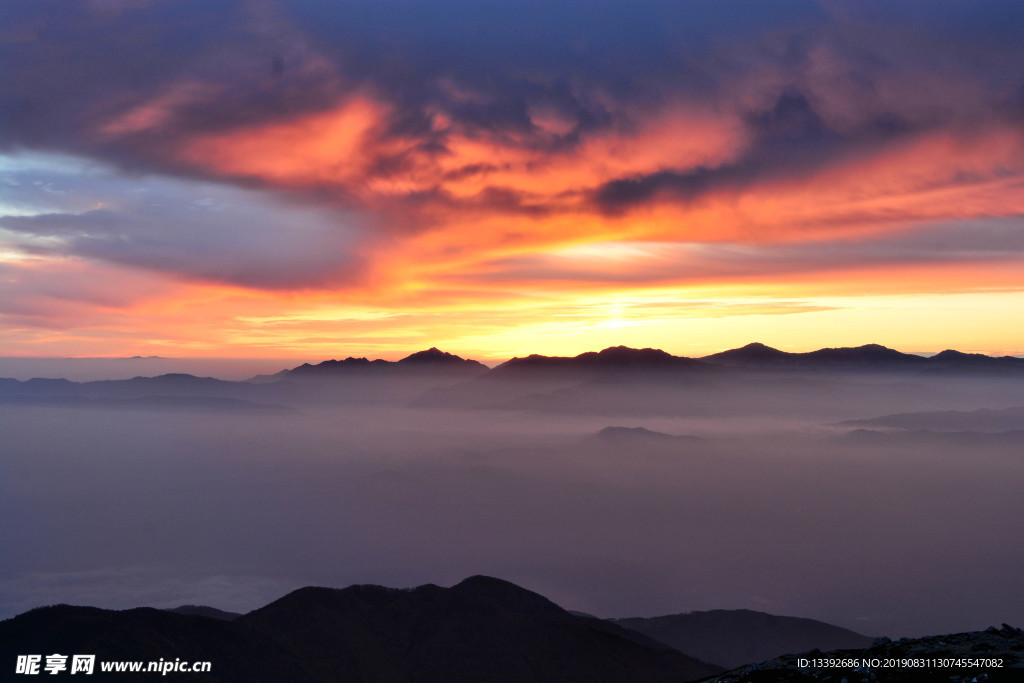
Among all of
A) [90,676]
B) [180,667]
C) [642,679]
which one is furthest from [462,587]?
[90,676]

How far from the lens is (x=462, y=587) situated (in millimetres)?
194875

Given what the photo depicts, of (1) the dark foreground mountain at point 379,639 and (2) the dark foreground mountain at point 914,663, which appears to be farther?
(1) the dark foreground mountain at point 379,639

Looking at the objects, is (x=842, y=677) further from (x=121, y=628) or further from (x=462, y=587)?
(x=462, y=587)

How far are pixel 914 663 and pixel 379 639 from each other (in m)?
163

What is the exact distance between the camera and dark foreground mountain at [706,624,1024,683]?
29.8m

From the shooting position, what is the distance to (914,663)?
106 ft

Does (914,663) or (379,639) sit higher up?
(914,663)

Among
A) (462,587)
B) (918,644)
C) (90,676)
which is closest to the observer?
(918,644)

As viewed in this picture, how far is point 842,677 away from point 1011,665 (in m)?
6.69

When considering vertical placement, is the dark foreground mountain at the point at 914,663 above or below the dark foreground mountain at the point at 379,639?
above

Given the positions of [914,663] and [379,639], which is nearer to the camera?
[914,663]

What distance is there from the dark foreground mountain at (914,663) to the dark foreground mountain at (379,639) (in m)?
132

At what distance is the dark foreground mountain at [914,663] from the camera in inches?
1175

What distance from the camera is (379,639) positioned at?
574 feet
